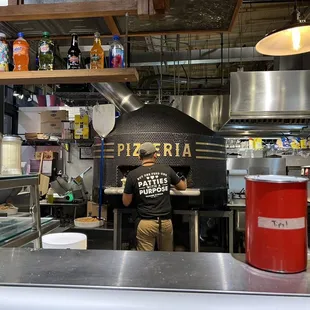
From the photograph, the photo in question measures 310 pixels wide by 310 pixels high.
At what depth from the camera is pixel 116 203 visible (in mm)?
3734

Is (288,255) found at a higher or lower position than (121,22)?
lower

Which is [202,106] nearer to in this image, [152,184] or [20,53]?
[152,184]

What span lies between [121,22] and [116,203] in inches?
97.2

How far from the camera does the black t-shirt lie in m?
2.96

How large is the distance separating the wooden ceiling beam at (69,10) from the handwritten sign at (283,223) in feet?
3.74

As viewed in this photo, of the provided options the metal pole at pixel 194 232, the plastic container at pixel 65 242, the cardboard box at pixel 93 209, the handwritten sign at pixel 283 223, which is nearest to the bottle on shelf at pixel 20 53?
the plastic container at pixel 65 242

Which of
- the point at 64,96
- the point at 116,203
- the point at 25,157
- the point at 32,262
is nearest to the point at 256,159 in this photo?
the point at 116,203

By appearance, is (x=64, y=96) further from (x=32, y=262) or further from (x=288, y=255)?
(x=288, y=255)

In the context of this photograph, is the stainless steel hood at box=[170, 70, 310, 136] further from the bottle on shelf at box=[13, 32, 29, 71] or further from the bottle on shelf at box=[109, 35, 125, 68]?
the bottle on shelf at box=[13, 32, 29, 71]

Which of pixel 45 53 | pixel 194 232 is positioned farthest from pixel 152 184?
pixel 45 53

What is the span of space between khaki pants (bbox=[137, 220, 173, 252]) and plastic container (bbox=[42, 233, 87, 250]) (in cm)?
180

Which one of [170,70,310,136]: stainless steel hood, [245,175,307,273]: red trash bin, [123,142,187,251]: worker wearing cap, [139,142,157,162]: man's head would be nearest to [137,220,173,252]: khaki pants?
[123,142,187,251]: worker wearing cap

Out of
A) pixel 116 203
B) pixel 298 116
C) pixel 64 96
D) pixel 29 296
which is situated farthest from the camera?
pixel 64 96

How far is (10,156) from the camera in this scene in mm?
1427
